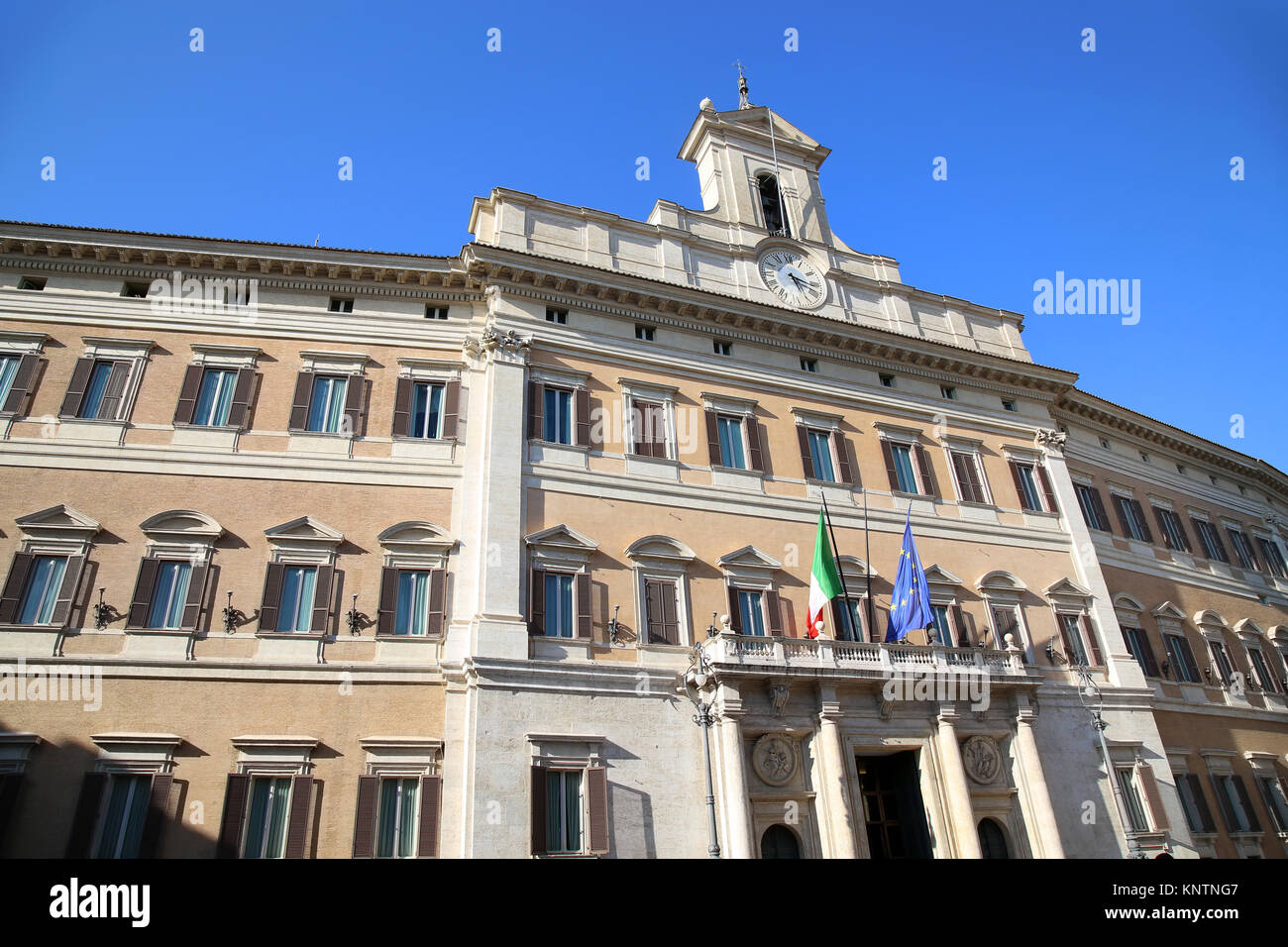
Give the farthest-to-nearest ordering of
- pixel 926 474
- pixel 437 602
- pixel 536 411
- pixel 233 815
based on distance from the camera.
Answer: pixel 926 474 → pixel 536 411 → pixel 437 602 → pixel 233 815

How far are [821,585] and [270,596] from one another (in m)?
11.6

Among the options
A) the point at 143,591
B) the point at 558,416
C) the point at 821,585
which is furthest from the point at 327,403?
the point at 821,585

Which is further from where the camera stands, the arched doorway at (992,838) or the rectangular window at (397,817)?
the arched doorway at (992,838)

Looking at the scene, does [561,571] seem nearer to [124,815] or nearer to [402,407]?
[402,407]

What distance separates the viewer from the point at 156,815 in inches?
550

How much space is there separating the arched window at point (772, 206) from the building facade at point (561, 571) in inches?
8.7

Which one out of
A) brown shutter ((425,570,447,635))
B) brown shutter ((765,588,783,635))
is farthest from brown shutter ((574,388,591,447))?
brown shutter ((765,588,783,635))

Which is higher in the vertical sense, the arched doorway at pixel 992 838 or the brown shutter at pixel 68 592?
the brown shutter at pixel 68 592

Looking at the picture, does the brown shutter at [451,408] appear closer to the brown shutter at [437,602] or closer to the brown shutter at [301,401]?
the brown shutter at [301,401]

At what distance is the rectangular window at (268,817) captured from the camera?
1421 cm

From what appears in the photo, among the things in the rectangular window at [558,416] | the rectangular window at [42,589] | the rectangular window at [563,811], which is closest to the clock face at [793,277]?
the rectangular window at [558,416]

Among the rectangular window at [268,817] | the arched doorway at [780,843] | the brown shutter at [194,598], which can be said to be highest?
the brown shutter at [194,598]

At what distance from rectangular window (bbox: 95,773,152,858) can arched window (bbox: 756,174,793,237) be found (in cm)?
2153
